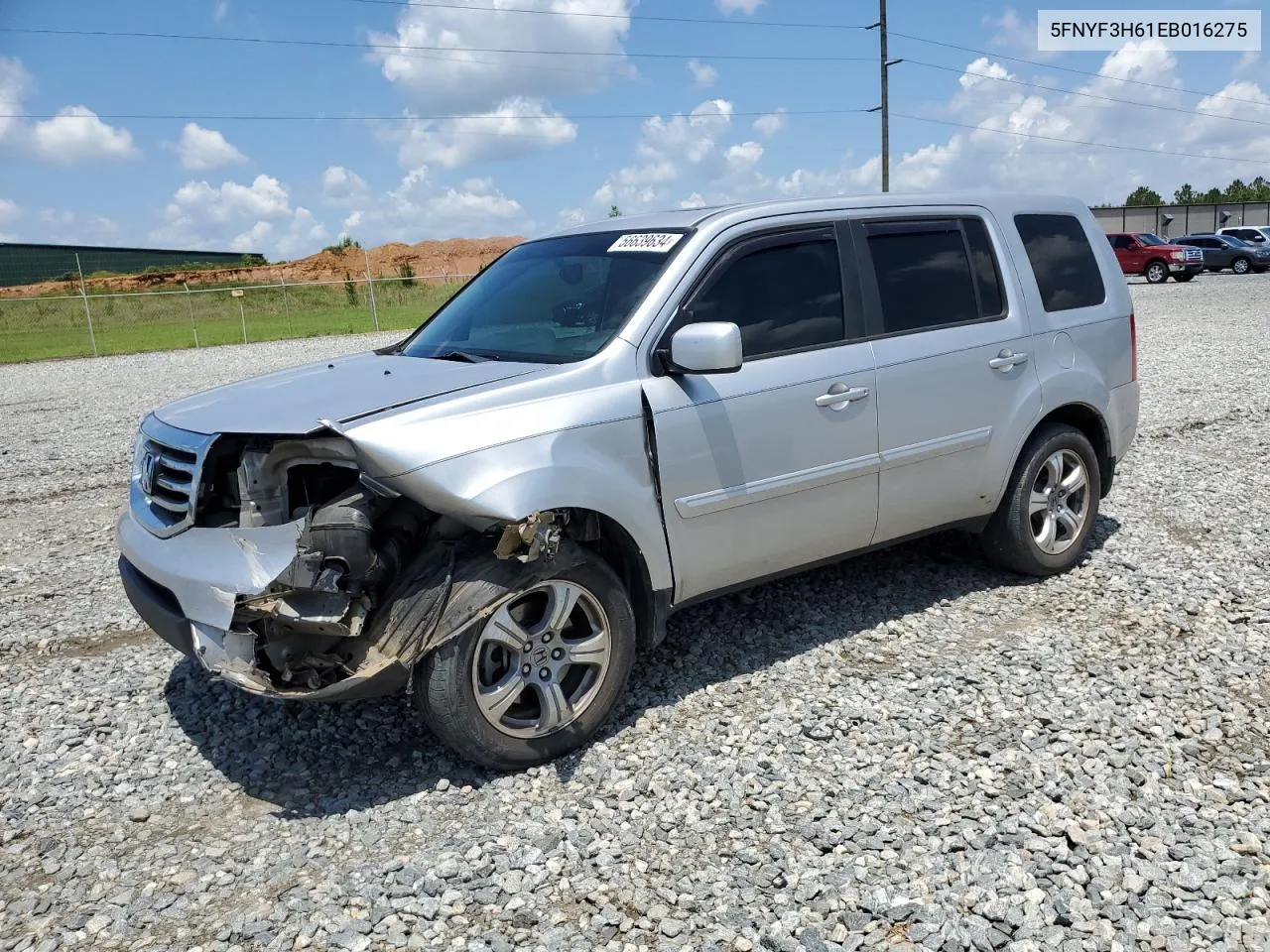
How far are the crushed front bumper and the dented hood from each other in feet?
1.24

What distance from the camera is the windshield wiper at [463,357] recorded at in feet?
13.8

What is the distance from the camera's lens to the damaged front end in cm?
328

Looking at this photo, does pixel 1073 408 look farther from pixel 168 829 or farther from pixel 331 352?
pixel 331 352

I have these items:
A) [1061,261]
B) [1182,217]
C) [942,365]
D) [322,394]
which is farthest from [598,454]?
[1182,217]

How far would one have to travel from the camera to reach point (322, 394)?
3.80 m

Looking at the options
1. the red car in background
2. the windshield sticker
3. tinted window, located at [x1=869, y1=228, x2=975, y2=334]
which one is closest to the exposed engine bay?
the windshield sticker

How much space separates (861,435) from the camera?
4.39 metres

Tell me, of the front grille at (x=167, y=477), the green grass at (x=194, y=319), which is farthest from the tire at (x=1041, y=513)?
the green grass at (x=194, y=319)

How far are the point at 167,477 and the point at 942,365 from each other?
3.37 meters

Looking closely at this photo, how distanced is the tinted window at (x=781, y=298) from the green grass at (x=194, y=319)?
2467 cm

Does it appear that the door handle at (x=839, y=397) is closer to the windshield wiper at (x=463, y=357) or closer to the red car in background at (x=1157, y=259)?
the windshield wiper at (x=463, y=357)

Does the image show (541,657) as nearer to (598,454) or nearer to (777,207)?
(598,454)

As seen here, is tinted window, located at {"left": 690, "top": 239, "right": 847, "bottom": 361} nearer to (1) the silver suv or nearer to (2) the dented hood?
(1) the silver suv

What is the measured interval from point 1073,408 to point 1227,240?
128 ft
